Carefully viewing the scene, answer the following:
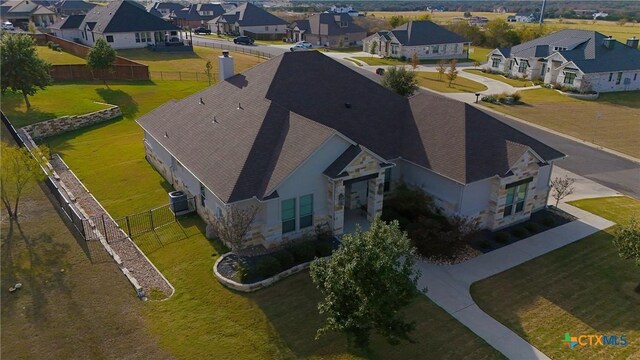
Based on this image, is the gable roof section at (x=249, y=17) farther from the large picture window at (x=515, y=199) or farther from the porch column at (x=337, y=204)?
the large picture window at (x=515, y=199)

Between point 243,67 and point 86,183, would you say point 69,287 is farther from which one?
point 243,67

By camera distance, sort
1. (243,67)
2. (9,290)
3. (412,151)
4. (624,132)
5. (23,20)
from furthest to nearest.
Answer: (23,20) → (243,67) → (624,132) → (412,151) → (9,290)

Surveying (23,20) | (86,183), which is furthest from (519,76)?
(23,20)

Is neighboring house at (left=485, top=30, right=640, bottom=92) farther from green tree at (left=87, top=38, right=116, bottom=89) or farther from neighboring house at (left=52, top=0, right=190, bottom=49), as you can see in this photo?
green tree at (left=87, top=38, right=116, bottom=89)

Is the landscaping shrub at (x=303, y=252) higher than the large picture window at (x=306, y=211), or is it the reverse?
the large picture window at (x=306, y=211)

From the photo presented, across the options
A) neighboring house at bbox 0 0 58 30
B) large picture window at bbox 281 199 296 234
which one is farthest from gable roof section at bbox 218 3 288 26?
large picture window at bbox 281 199 296 234

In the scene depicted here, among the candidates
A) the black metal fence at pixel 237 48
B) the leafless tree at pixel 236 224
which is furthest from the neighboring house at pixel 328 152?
the black metal fence at pixel 237 48
